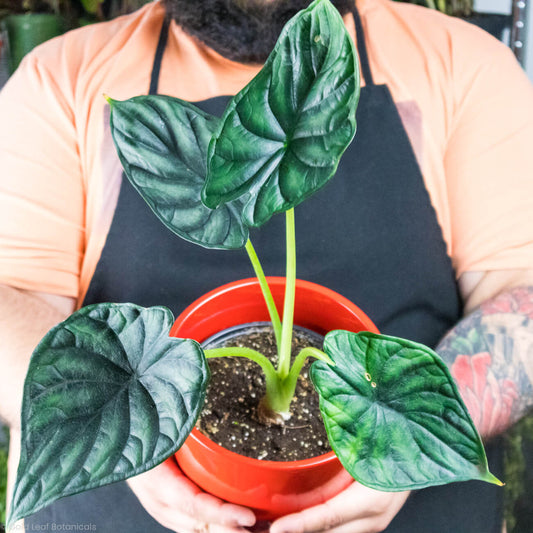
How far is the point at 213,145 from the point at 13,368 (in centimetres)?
65

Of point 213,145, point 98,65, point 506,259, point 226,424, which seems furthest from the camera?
point 98,65

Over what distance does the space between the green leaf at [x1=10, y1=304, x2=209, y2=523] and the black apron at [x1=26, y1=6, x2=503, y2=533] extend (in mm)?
539

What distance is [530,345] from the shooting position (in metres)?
0.79

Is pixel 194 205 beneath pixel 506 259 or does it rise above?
above

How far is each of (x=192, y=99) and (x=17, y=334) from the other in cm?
54

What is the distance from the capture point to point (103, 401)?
1.04 ft

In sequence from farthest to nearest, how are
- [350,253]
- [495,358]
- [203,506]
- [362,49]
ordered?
[362,49]
[350,253]
[495,358]
[203,506]

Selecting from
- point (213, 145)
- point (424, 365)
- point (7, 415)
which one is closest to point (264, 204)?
point (213, 145)

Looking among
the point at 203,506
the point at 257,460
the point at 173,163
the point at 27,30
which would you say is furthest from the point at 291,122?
the point at 27,30

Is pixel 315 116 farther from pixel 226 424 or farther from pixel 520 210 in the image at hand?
pixel 520 210

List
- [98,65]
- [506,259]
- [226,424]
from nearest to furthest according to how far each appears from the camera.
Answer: [226,424] → [506,259] → [98,65]

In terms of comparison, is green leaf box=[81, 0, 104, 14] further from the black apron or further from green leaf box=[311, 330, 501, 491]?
green leaf box=[311, 330, 501, 491]

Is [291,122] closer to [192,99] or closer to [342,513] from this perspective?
[342,513]

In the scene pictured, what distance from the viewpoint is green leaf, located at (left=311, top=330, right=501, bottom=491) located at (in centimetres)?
30
